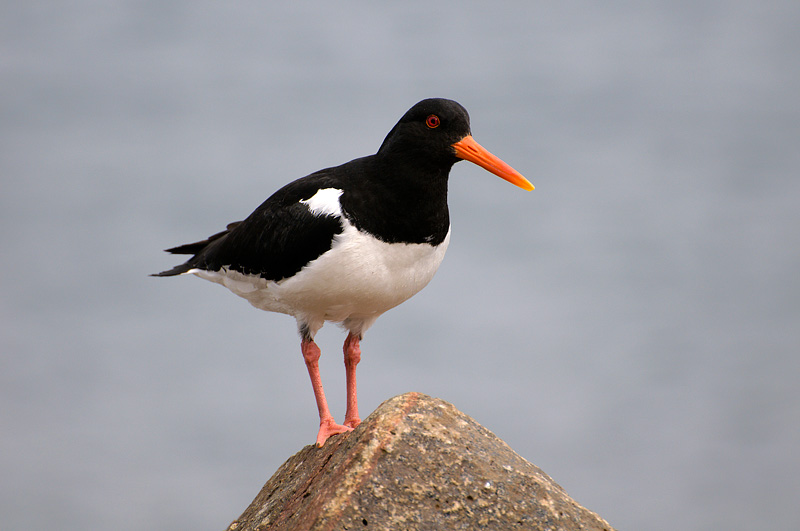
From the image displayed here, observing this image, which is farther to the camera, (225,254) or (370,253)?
(225,254)

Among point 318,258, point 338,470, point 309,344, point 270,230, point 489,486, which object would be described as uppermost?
point 270,230

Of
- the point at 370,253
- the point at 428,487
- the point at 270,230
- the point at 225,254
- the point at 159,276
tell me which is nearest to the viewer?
the point at 428,487

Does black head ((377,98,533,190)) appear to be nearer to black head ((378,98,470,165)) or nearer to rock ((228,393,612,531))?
black head ((378,98,470,165))

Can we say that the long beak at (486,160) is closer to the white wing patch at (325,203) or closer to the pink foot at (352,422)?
the white wing patch at (325,203)

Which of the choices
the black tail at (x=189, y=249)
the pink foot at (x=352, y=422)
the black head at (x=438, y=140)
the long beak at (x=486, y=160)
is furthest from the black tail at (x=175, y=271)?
the long beak at (x=486, y=160)

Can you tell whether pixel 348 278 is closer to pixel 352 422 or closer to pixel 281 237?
pixel 281 237

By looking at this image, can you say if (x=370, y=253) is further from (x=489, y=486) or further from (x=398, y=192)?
(x=489, y=486)

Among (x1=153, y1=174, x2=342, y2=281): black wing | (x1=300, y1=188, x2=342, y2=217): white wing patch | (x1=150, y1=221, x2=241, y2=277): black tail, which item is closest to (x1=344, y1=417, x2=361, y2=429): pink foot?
(x1=153, y1=174, x2=342, y2=281): black wing

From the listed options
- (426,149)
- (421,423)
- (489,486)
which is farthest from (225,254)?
(489,486)

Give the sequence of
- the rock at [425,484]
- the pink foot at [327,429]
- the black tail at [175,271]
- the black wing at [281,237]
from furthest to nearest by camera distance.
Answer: the black tail at [175,271] → the pink foot at [327,429] → the black wing at [281,237] → the rock at [425,484]

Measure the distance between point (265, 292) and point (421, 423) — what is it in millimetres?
1917

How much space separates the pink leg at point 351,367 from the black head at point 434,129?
183 centimetres

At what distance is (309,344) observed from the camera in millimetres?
6301

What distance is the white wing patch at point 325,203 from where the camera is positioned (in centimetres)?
578
